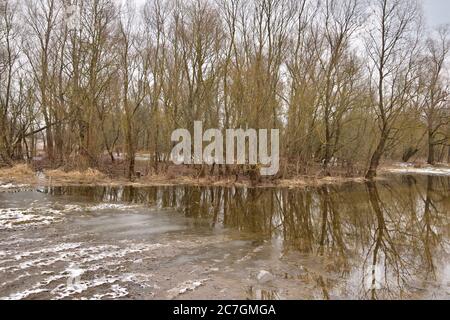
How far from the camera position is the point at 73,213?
9773 millimetres

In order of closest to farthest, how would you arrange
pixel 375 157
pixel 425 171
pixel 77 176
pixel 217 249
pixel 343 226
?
pixel 217 249 → pixel 343 226 → pixel 77 176 → pixel 375 157 → pixel 425 171

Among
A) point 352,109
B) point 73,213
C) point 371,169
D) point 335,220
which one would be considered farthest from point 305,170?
point 73,213

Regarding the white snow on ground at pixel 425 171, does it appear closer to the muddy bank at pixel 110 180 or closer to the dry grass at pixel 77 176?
the muddy bank at pixel 110 180

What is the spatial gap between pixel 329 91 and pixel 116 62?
13.5m

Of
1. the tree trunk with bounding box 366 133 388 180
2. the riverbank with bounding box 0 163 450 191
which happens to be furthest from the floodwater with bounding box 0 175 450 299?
the tree trunk with bounding box 366 133 388 180

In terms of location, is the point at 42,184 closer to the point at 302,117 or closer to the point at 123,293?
the point at 123,293

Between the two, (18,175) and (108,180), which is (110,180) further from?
(18,175)

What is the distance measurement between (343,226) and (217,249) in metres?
3.93

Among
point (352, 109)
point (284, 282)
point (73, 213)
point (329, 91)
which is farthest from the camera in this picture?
point (352, 109)

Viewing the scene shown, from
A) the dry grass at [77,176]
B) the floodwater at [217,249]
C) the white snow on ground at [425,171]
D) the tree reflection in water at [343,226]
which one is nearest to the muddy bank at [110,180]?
the dry grass at [77,176]

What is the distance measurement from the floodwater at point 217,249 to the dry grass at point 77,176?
4014mm

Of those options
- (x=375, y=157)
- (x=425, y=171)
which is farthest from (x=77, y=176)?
(x=425, y=171)

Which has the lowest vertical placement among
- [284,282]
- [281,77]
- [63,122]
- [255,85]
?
[284,282]

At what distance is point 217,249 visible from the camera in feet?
22.6
